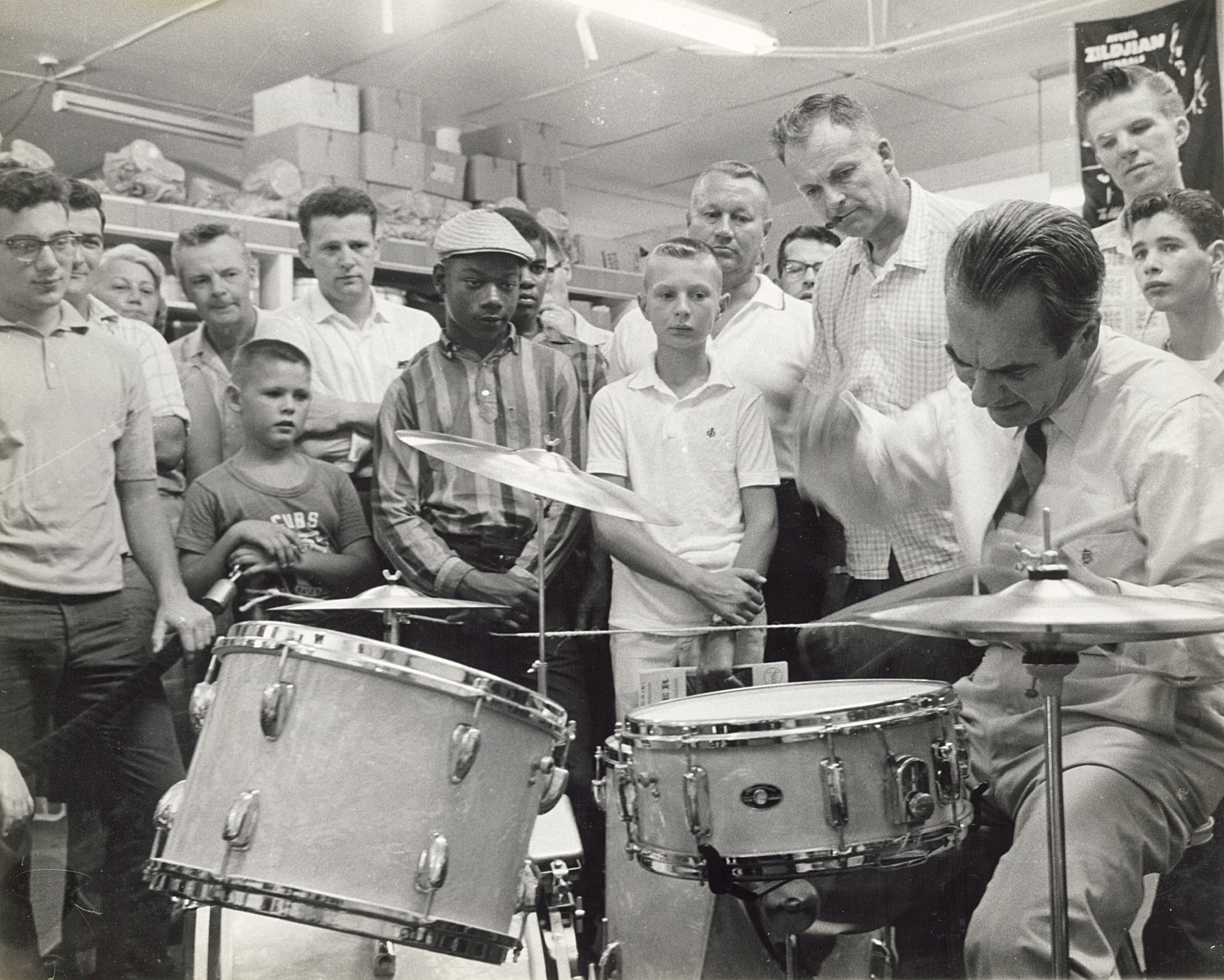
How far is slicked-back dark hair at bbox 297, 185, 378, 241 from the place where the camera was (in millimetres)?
3037

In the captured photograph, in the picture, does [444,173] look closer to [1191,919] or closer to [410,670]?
[410,670]

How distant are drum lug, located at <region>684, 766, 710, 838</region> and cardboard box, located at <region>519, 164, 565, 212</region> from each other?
1.54 m

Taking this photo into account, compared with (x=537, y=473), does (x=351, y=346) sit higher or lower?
higher

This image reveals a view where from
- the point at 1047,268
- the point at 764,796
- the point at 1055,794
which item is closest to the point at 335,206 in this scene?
the point at 1047,268

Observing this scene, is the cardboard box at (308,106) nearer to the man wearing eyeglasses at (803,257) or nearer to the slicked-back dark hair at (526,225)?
the slicked-back dark hair at (526,225)

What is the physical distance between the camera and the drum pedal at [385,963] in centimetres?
227

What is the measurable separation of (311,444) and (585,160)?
98 cm

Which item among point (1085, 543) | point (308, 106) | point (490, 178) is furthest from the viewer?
point (490, 178)

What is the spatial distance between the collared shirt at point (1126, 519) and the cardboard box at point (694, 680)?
1.85ft

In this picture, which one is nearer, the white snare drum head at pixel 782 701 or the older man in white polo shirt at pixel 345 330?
the white snare drum head at pixel 782 701


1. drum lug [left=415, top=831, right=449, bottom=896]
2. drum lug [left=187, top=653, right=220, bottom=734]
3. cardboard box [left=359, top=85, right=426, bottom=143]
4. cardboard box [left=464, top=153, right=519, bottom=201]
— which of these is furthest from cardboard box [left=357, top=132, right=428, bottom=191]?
drum lug [left=415, top=831, right=449, bottom=896]

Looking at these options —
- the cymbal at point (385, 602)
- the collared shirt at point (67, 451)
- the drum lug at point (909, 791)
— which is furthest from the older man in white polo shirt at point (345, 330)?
the drum lug at point (909, 791)

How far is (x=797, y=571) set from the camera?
3.04 metres

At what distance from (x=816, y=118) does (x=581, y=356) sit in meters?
0.81
